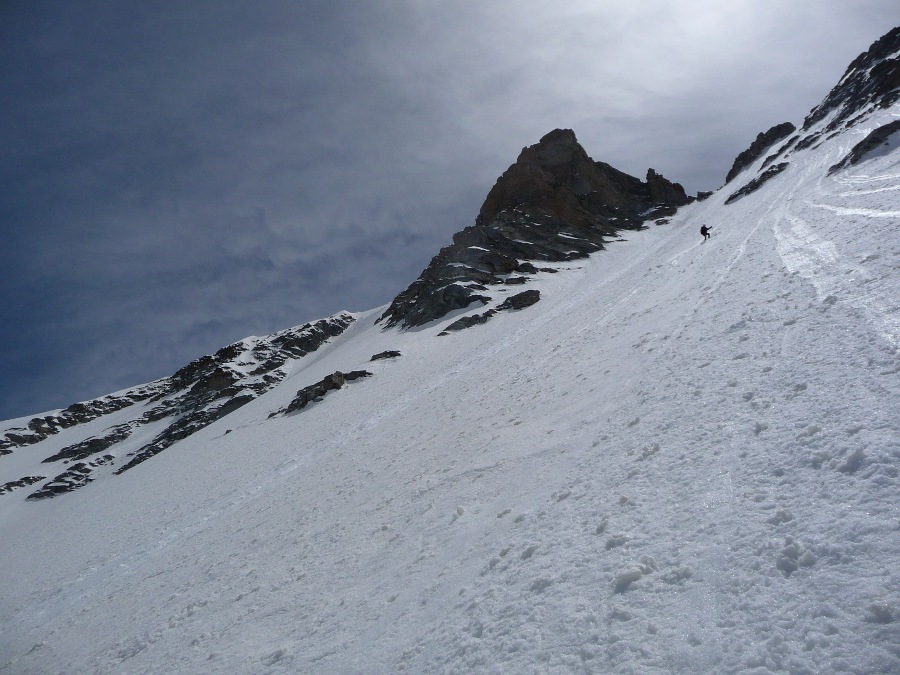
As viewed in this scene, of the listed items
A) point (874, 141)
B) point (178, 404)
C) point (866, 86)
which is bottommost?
point (874, 141)

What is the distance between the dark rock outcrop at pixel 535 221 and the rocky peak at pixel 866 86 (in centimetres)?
3009

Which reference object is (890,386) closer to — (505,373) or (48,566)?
(505,373)

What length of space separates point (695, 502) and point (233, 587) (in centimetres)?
1021

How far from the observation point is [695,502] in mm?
6379

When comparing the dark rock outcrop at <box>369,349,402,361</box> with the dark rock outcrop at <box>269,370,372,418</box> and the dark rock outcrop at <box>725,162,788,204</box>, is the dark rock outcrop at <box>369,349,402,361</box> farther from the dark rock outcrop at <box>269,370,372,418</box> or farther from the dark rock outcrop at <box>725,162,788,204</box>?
the dark rock outcrop at <box>725,162,788,204</box>

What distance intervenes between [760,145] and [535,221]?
163 feet

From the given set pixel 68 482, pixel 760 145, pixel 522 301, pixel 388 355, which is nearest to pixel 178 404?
pixel 68 482

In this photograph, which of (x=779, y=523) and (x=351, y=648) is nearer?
(x=779, y=523)

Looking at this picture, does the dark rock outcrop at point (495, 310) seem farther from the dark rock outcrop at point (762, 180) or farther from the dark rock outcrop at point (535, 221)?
the dark rock outcrop at point (762, 180)

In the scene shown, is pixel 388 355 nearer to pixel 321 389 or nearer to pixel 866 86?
pixel 321 389

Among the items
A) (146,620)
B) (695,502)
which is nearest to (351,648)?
(695,502)

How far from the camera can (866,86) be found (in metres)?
66.6

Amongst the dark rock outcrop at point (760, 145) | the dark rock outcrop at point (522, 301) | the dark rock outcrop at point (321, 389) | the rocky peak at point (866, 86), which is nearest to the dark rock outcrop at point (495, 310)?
the dark rock outcrop at point (522, 301)

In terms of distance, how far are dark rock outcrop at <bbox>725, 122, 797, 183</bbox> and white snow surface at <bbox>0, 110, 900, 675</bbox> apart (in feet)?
278
